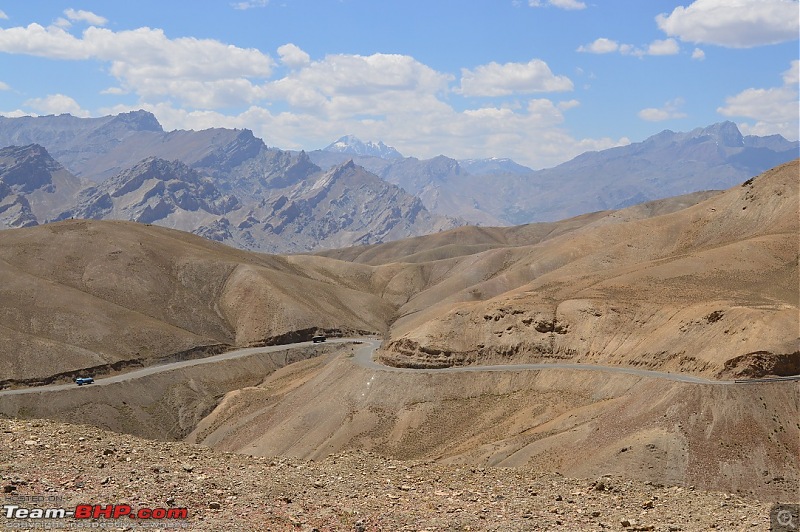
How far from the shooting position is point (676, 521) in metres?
24.4

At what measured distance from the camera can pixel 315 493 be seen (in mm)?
26469

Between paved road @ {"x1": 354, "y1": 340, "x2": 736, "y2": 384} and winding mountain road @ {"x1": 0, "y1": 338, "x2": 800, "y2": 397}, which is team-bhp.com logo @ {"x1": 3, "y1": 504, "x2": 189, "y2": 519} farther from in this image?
paved road @ {"x1": 354, "y1": 340, "x2": 736, "y2": 384}

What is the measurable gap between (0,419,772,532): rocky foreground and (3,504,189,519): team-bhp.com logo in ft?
1.00

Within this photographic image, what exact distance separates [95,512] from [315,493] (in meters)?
7.70

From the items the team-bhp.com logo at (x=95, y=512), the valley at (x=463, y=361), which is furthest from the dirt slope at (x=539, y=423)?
the team-bhp.com logo at (x=95, y=512)

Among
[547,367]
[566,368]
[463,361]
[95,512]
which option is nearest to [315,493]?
[95,512]

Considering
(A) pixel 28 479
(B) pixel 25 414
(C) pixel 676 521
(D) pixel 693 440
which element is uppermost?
(A) pixel 28 479

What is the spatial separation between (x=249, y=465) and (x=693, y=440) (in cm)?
2997

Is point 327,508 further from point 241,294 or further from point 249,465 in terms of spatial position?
point 241,294

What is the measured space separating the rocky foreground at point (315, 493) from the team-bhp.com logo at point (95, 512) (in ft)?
1.00

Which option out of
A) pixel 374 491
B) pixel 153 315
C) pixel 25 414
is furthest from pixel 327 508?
pixel 153 315

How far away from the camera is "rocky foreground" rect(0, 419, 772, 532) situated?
23266mm

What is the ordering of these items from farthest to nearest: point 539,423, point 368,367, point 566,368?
point 368,367 < point 566,368 < point 539,423

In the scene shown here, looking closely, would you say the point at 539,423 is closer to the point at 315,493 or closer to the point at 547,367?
the point at 547,367
